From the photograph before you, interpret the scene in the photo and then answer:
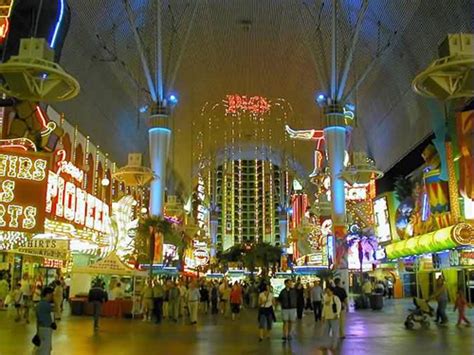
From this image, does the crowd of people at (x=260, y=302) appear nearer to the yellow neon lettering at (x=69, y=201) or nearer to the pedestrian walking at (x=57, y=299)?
the pedestrian walking at (x=57, y=299)

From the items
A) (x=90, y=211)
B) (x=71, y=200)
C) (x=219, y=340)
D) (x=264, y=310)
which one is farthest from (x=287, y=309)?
(x=90, y=211)

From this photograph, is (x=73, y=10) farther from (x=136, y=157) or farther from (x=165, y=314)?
(x=165, y=314)

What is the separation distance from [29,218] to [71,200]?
924cm

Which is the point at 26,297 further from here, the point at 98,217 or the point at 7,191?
the point at 98,217

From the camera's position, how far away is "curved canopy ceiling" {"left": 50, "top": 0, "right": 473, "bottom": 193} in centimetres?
2892

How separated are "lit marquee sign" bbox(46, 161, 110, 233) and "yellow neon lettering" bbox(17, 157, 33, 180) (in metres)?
4.50

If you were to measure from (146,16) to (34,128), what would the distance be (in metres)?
10.7

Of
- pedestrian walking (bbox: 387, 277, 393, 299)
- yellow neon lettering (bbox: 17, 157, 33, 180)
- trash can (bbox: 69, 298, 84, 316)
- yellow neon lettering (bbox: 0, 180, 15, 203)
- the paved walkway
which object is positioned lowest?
the paved walkway

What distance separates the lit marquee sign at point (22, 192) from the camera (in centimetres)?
1967

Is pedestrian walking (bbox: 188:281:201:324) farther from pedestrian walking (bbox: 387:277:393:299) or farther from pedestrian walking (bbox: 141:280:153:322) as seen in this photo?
pedestrian walking (bbox: 387:277:393:299)

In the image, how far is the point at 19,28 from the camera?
2281 centimetres

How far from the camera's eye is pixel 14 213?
19.7 meters

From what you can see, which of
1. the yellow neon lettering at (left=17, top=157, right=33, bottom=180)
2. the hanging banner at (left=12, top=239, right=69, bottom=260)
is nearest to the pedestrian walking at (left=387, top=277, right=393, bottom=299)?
the hanging banner at (left=12, top=239, right=69, bottom=260)

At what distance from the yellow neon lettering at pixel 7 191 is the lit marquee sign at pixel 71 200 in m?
5.00
